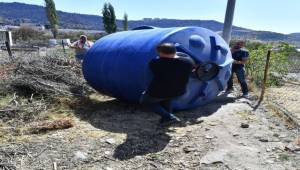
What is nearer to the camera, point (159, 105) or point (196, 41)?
point (159, 105)

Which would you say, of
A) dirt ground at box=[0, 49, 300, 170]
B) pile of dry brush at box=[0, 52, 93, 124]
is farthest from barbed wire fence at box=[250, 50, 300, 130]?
pile of dry brush at box=[0, 52, 93, 124]

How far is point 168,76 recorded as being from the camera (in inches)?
202

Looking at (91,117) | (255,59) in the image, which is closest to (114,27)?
(255,59)

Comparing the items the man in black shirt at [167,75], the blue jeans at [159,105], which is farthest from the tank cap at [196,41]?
the blue jeans at [159,105]

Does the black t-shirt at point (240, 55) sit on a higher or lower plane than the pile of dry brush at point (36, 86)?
higher

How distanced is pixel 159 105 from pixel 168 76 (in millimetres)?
643

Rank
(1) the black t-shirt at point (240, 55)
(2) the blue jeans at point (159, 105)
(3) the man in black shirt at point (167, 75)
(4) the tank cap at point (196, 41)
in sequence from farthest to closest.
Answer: (1) the black t-shirt at point (240, 55)
(4) the tank cap at point (196, 41)
(2) the blue jeans at point (159, 105)
(3) the man in black shirt at point (167, 75)

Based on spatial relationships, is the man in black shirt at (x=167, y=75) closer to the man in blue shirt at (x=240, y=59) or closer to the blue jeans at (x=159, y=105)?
the blue jeans at (x=159, y=105)

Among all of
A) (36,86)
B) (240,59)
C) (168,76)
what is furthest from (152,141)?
(240,59)

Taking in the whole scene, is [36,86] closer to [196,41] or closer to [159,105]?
[159,105]

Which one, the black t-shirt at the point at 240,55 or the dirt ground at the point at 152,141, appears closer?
the dirt ground at the point at 152,141

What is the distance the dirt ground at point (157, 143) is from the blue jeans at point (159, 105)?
0.22 metres

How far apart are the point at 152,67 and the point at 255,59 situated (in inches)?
236

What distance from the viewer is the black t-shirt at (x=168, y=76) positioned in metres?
5.09
